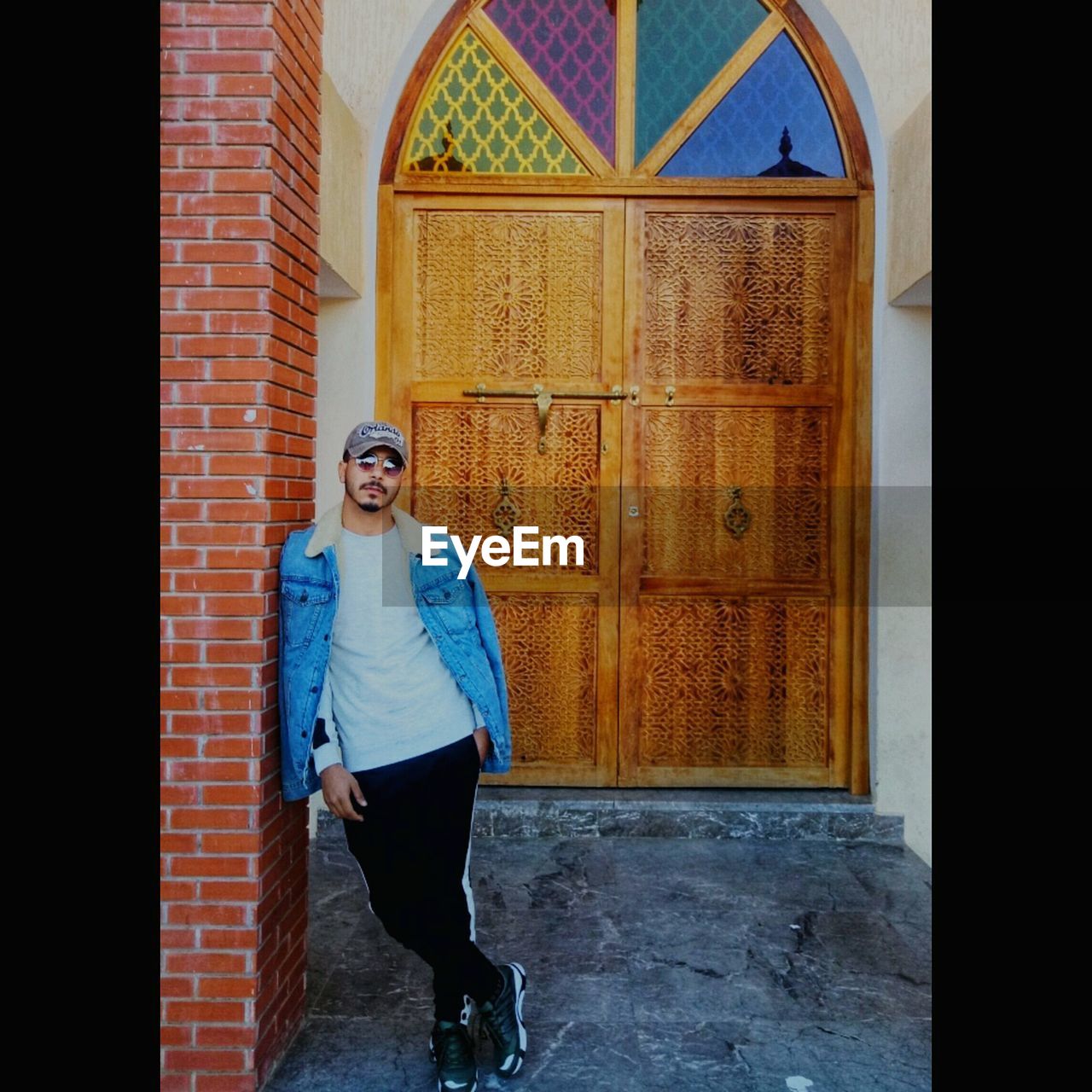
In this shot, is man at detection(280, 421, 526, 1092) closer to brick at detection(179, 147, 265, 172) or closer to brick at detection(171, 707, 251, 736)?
brick at detection(171, 707, 251, 736)

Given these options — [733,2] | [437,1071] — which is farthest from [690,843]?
[733,2]

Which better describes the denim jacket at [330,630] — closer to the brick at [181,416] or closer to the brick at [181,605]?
the brick at [181,605]

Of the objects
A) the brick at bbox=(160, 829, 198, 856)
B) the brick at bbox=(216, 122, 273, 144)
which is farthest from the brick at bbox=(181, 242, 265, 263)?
the brick at bbox=(160, 829, 198, 856)

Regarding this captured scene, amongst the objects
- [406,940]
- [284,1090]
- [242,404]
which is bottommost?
[284,1090]

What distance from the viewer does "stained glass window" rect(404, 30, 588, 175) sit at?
16.9 feet

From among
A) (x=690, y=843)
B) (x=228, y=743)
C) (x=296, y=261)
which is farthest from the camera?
(x=690, y=843)

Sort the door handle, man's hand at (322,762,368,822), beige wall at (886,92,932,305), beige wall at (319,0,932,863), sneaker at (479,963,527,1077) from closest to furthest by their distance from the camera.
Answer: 1. man's hand at (322,762,368,822)
2. sneaker at (479,963,527,1077)
3. beige wall at (886,92,932,305)
4. beige wall at (319,0,932,863)
5. the door handle

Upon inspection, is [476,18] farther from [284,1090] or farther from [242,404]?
[284,1090]

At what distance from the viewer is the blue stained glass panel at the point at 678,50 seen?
203 inches

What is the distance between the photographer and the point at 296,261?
308 cm

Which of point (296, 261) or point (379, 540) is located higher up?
point (296, 261)

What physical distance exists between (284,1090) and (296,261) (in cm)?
245

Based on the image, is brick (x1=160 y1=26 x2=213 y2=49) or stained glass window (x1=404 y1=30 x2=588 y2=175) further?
stained glass window (x1=404 y1=30 x2=588 y2=175)

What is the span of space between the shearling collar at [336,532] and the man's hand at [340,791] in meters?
0.61
